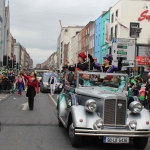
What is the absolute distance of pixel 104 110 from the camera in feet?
21.3

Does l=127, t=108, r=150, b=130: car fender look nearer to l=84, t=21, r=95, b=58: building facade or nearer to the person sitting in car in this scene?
the person sitting in car

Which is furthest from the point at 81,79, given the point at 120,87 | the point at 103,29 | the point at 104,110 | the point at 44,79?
the point at 103,29

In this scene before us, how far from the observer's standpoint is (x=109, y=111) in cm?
652

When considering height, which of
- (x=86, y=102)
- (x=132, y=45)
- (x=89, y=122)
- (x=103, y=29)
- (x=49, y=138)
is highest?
(x=103, y=29)

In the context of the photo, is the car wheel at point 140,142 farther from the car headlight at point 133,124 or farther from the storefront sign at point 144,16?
the storefront sign at point 144,16

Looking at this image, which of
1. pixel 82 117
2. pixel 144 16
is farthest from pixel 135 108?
pixel 144 16

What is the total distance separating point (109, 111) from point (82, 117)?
0.60 metres

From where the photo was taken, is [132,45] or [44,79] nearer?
[132,45]

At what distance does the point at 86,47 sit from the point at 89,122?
58102mm

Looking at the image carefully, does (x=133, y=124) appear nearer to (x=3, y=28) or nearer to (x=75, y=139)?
(x=75, y=139)

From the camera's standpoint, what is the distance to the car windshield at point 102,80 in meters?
7.83

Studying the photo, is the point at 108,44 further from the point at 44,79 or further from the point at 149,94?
the point at 149,94

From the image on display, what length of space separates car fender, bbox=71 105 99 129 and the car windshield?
1207 mm

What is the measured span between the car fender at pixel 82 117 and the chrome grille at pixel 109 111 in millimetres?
215
